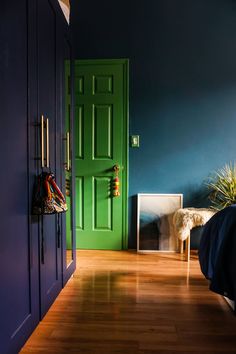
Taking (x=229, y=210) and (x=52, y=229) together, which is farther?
(x=52, y=229)

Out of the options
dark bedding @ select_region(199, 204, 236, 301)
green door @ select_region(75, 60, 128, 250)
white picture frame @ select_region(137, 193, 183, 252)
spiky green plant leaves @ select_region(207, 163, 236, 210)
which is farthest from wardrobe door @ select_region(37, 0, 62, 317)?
spiky green plant leaves @ select_region(207, 163, 236, 210)

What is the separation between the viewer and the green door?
11.3ft

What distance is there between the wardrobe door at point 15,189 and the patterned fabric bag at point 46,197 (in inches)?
2.8

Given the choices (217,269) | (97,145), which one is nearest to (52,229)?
(217,269)

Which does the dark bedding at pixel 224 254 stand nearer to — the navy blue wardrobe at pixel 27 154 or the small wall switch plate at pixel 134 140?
the navy blue wardrobe at pixel 27 154

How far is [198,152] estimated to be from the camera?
349cm

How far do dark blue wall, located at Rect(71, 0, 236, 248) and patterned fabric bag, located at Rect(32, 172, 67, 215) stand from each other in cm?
178

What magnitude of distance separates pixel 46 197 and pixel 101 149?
6.02 feet

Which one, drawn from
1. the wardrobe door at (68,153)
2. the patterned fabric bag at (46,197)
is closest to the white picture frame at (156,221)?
the wardrobe door at (68,153)

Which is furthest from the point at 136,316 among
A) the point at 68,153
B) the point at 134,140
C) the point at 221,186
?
the point at 134,140

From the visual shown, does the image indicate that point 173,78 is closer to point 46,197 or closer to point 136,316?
point 46,197

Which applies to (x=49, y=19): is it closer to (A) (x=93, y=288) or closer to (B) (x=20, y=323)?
(B) (x=20, y=323)

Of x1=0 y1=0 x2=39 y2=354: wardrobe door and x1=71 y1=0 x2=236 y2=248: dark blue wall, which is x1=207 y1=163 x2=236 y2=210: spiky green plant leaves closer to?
x1=71 y1=0 x2=236 y2=248: dark blue wall

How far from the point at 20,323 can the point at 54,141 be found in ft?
3.72
